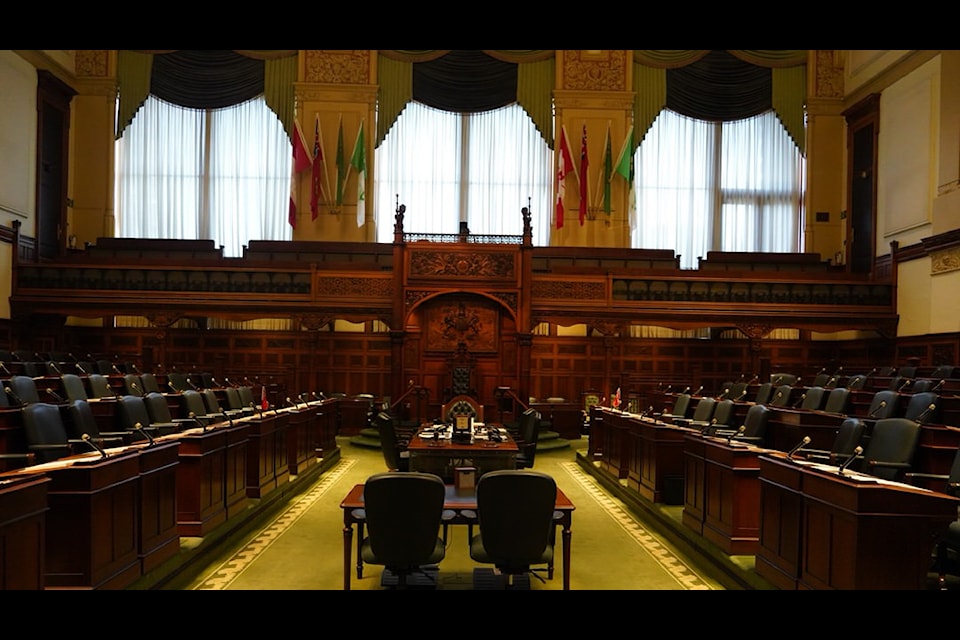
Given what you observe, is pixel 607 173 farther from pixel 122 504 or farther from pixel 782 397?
pixel 122 504

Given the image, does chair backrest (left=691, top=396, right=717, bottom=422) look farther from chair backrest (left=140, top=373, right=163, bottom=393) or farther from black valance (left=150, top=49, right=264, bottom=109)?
black valance (left=150, top=49, right=264, bottom=109)

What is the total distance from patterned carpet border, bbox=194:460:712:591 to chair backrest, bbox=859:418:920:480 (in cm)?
166

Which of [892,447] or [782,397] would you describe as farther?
[782,397]

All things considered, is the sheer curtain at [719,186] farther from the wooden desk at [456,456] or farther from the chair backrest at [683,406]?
the wooden desk at [456,456]

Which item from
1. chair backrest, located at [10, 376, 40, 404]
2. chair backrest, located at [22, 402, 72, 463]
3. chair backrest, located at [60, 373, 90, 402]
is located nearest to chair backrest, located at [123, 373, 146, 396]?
chair backrest, located at [60, 373, 90, 402]

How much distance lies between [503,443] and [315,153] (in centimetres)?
1278

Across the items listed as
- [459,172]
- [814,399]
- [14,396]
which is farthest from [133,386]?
[459,172]

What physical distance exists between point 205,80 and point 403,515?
57.1 feet

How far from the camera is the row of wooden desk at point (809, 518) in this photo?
330 cm

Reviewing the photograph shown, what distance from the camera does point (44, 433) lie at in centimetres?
539

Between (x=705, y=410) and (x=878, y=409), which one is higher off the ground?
(x=878, y=409)

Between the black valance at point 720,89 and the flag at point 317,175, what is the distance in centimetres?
962

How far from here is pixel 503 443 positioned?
21.4 ft
